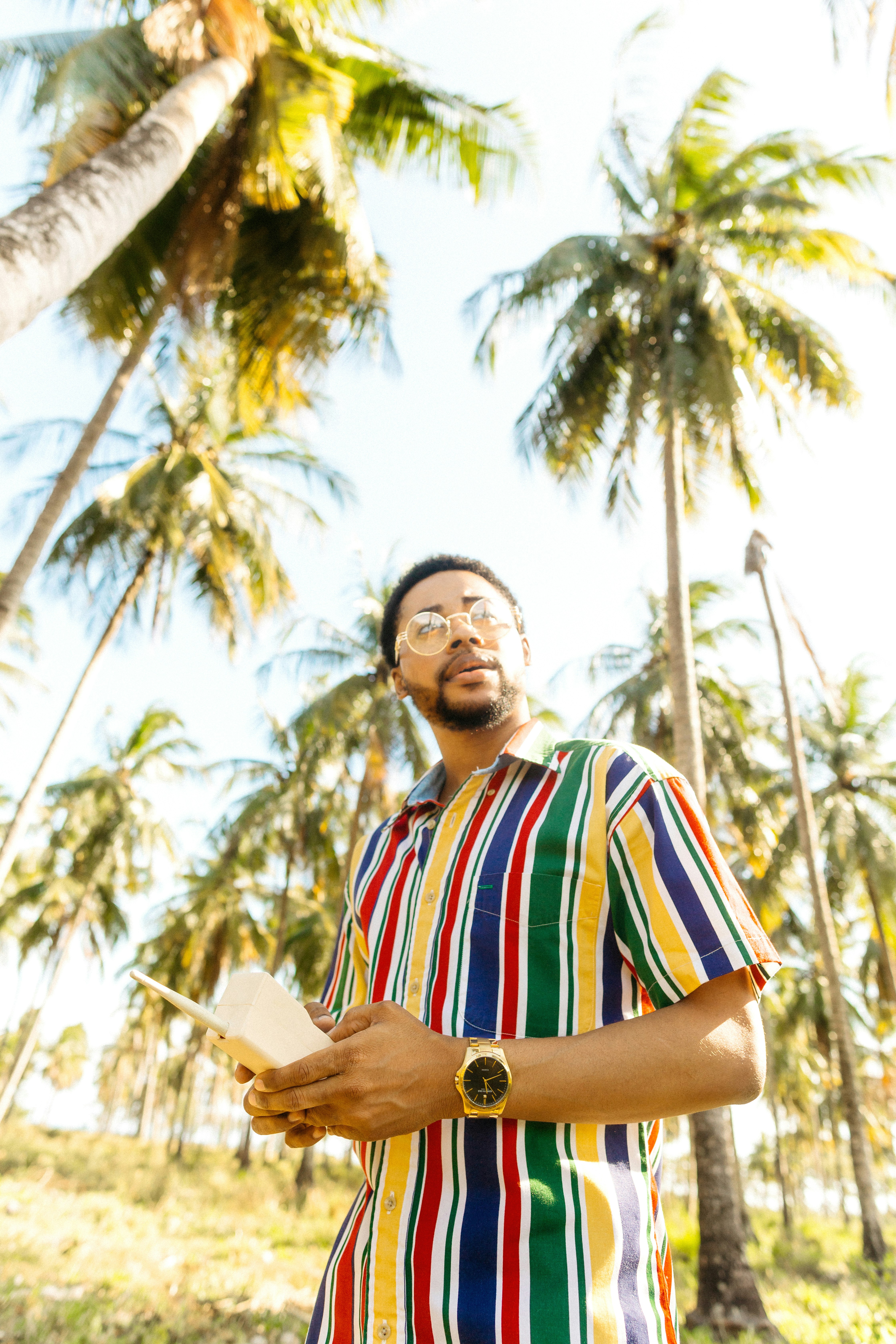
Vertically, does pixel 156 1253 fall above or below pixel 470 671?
below

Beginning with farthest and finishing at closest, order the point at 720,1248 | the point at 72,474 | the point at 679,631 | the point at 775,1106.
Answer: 1. the point at 775,1106
2. the point at 679,631
3. the point at 72,474
4. the point at 720,1248

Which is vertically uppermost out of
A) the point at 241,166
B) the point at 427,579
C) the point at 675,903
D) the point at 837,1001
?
the point at 241,166

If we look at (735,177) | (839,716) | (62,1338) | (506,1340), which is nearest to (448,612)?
(506,1340)

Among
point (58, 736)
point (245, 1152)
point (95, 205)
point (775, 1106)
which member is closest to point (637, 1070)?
point (95, 205)

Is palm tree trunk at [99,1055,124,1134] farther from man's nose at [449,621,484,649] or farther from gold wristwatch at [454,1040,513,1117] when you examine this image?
gold wristwatch at [454,1040,513,1117]

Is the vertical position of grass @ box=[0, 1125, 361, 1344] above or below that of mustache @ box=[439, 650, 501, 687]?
below

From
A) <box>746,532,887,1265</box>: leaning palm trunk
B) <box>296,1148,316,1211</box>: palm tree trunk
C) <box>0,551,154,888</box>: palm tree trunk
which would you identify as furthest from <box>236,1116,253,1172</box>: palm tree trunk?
<box>746,532,887,1265</box>: leaning palm trunk

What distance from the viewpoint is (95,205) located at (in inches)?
164

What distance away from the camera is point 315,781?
59.5 feet

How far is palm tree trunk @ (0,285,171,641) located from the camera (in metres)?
8.35

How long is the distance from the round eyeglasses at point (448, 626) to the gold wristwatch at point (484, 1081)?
104 centimetres

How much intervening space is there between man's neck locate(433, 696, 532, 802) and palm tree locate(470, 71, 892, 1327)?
7927mm

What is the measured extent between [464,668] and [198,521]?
1356 cm

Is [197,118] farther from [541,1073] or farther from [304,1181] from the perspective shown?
[304,1181]
